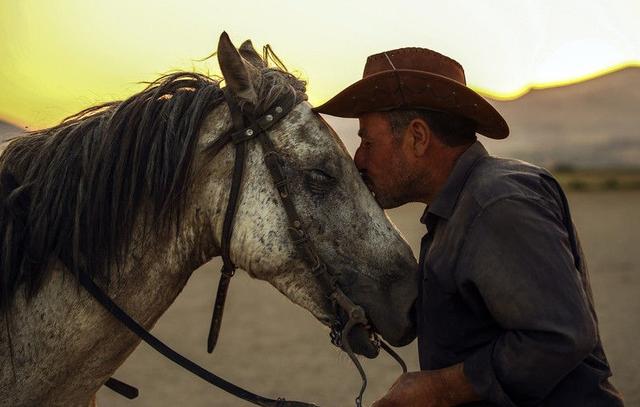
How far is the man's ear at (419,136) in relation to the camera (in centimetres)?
275

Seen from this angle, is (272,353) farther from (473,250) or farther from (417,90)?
(473,250)

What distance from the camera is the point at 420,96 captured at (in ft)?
8.85

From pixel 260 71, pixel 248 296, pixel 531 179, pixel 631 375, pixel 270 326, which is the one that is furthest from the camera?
pixel 248 296

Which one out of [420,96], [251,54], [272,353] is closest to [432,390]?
[420,96]

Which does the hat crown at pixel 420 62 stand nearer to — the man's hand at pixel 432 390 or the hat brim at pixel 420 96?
the hat brim at pixel 420 96

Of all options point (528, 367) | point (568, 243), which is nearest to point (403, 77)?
point (568, 243)

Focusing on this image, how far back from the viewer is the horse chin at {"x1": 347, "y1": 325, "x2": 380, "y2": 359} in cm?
290

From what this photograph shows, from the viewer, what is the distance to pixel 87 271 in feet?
9.21

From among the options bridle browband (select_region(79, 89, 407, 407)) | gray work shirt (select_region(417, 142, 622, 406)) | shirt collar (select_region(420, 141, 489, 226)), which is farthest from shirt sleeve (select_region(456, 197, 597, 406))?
bridle browband (select_region(79, 89, 407, 407))

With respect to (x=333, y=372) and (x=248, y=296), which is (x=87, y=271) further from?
(x=248, y=296)

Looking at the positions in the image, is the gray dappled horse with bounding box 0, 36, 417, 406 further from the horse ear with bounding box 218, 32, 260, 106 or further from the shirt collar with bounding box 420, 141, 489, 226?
the shirt collar with bounding box 420, 141, 489, 226

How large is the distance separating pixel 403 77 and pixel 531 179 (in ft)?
1.61

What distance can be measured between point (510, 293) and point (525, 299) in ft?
0.14

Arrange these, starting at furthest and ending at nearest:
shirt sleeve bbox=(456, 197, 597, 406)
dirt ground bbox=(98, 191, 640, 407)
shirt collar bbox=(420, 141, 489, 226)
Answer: dirt ground bbox=(98, 191, 640, 407), shirt collar bbox=(420, 141, 489, 226), shirt sleeve bbox=(456, 197, 597, 406)
